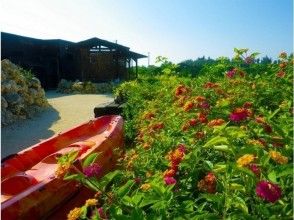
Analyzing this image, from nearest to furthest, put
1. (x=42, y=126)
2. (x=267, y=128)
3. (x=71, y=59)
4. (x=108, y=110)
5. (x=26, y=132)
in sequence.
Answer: (x=267, y=128)
(x=108, y=110)
(x=26, y=132)
(x=42, y=126)
(x=71, y=59)

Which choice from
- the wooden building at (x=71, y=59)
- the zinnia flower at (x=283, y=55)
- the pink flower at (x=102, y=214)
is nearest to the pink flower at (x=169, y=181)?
the pink flower at (x=102, y=214)

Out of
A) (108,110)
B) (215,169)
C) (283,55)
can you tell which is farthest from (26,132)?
(215,169)

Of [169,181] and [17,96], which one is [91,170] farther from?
[17,96]

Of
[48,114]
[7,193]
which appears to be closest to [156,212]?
[7,193]

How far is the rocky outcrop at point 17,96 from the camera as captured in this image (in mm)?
9500

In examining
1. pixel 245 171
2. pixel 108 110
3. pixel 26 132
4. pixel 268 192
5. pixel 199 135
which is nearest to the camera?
pixel 268 192

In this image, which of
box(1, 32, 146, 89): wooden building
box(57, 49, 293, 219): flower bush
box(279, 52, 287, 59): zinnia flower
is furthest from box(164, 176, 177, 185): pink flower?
box(1, 32, 146, 89): wooden building

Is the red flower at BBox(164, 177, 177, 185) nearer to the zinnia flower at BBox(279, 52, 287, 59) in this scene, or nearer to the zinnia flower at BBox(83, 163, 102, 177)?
the zinnia flower at BBox(83, 163, 102, 177)

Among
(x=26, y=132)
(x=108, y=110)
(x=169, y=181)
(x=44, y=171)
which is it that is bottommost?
(x=26, y=132)

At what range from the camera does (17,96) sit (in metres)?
10.0

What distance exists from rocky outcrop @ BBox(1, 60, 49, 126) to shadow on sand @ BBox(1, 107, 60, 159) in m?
0.26

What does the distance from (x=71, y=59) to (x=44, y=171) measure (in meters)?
18.7

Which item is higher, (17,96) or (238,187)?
(238,187)

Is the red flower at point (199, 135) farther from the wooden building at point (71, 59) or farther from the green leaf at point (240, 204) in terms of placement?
the wooden building at point (71, 59)
